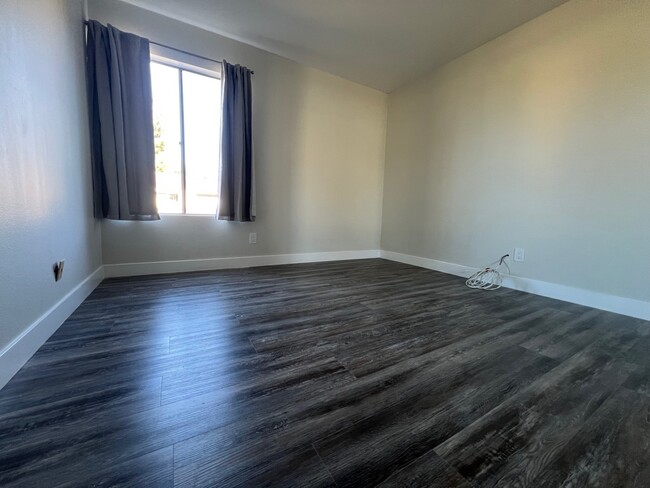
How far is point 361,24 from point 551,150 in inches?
82.2

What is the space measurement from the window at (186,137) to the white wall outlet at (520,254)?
10.2ft

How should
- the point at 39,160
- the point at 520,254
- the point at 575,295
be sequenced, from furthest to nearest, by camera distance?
1. the point at 520,254
2. the point at 575,295
3. the point at 39,160

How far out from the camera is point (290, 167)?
131 inches

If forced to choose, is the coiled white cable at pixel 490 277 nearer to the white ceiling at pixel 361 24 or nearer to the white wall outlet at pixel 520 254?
the white wall outlet at pixel 520 254

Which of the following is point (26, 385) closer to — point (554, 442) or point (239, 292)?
point (239, 292)

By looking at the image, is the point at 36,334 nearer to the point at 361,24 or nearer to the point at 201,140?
the point at 201,140

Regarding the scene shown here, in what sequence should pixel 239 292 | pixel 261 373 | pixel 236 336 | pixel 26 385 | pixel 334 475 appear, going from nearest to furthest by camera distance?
pixel 334 475, pixel 26 385, pixel 261 373, pixel 236 336, pixel 239 292

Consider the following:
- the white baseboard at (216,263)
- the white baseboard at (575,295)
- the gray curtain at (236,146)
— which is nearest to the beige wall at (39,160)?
the white baseboard at (216,263)

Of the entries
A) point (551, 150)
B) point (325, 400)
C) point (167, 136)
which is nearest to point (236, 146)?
point (167, 136)

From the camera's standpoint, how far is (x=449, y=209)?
10.3 ft

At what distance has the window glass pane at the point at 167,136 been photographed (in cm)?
258

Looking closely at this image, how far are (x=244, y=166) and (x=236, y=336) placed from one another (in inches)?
81.2

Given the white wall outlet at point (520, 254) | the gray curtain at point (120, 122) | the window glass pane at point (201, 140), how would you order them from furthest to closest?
the window glass pane at point (201, 140), the white wall outlet at point (520, 254), the gray curtain at point (120, 122)

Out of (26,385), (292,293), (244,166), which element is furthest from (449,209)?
(26,385)
